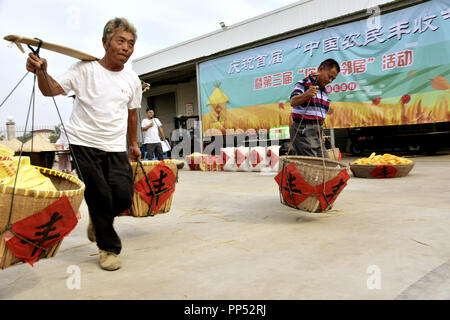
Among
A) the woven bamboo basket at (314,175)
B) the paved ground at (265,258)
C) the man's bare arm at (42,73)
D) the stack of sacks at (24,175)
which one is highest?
the man's bare arm at (42,73)

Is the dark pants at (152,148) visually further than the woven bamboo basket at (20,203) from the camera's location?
Yes

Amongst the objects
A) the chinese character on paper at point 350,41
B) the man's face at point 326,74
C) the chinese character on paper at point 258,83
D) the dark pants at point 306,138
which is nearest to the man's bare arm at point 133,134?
the dark pants at point 306,138

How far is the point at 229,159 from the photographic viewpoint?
9711 millimetres

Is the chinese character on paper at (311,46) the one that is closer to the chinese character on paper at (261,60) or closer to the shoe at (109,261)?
the chinese character on paper at (261,60)

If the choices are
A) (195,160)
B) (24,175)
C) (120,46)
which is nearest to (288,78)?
(195,160)

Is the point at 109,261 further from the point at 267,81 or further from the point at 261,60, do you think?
the point at 261,60

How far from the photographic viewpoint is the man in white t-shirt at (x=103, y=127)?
2.40 metres

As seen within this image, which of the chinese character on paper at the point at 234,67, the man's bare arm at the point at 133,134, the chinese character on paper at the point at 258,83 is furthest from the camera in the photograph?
the chinese character on paper at the point at 234,67

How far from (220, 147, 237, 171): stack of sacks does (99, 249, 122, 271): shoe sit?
7.30 metres

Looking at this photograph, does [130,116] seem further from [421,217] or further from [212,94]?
[212,94]

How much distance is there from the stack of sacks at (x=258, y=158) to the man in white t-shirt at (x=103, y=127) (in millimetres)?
6767

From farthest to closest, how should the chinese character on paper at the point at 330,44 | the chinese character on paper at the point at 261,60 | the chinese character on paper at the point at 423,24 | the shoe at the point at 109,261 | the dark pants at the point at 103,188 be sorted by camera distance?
the chinese character on paper at the point at 261,60, the chinese character on paper at the point at 330,44, the chinese character on paper at the point at 423,24, the dark pants at the point at 103,188, the shoe at the point at 109,261

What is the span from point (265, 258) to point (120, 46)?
1659 millimetres

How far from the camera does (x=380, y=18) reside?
948cm
